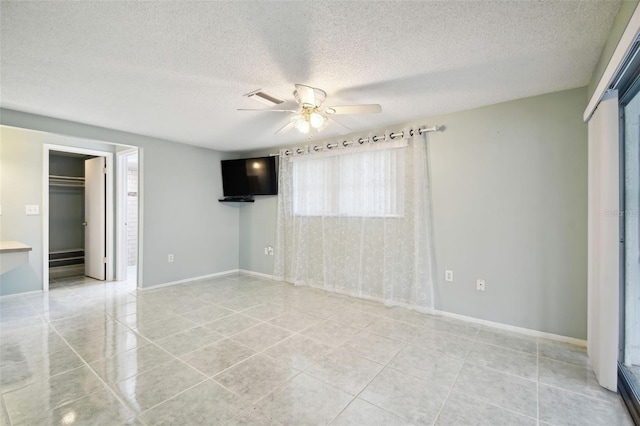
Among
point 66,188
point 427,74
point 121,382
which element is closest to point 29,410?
point 121,382

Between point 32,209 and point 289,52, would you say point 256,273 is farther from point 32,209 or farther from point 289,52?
point 289,52

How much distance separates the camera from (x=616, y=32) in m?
1.56

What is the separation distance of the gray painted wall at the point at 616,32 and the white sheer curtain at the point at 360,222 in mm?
1539

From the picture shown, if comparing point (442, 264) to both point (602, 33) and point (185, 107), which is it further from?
point (185, 107)

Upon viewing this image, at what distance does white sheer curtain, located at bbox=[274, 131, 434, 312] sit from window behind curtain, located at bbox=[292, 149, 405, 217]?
1cm

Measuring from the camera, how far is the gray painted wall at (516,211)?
2494 millimetres

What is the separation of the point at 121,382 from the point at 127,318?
1.36 metres

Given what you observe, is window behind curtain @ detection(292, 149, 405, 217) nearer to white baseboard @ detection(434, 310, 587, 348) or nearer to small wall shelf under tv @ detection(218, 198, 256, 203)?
small wall shelf under tv @ detection(218, 198, 256, 203)

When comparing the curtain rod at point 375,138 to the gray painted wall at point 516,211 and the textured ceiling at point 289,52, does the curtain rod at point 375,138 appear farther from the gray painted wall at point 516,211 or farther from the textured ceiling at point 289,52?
the textured ceiling at point 289,52

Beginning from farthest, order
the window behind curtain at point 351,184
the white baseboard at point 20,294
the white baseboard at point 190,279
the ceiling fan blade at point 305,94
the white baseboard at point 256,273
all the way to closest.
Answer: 1. the white baseboard at point 256,273
2. the white baseboard at point 190,279
3. the white baseboard at point 20,294
4. the window behind curtain at point 351,184
5. the ceiling fan blade at point 305,94

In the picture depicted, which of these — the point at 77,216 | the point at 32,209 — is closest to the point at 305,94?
the point at 32,209

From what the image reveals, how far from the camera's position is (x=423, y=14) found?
153 centimetres

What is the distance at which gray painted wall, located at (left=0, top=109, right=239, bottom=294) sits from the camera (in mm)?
3725

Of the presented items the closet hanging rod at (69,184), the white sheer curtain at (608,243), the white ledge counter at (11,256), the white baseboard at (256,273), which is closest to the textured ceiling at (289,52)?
the white sheer curtain at (608,243)
